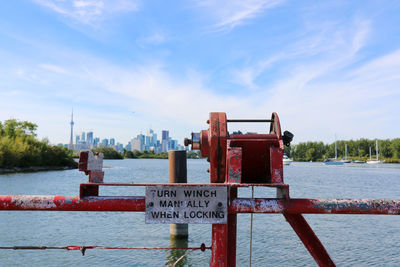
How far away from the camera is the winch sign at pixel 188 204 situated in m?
2.70

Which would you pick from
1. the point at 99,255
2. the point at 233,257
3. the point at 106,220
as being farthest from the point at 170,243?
the point at 233,257

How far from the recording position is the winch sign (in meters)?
2.70

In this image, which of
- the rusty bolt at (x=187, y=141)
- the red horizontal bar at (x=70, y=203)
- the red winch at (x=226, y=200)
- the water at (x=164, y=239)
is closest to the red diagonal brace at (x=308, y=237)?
the red winch at (x=226, y=200)

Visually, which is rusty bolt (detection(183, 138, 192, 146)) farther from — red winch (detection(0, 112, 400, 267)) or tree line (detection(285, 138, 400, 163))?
tree line (detection(285, 138, 400, 163))

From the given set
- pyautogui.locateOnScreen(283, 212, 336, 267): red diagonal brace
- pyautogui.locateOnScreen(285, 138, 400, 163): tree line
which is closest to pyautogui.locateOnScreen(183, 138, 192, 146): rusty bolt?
pyautogui.locateOnScreen(283, 212, 336, 267): red diagonal brace

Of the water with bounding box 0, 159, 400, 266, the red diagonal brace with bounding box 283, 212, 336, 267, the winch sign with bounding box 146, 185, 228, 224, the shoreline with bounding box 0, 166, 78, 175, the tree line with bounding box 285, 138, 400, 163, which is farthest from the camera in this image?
the tree line with bounding box 285, 138, 400, 163

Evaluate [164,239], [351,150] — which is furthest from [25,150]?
[351,150]

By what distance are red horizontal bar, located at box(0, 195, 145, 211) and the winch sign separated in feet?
0.39

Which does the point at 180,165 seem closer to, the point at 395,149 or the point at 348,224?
the point at 348,224

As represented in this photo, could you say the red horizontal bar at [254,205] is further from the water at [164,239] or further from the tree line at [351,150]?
the tree line at [351,150]

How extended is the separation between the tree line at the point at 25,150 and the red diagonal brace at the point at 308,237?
75.2 metres

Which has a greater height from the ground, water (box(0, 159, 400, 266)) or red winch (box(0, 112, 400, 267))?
red winch (box(0, 112, 400, 267))

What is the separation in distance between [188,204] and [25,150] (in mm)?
81813

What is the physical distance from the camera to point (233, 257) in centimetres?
326
